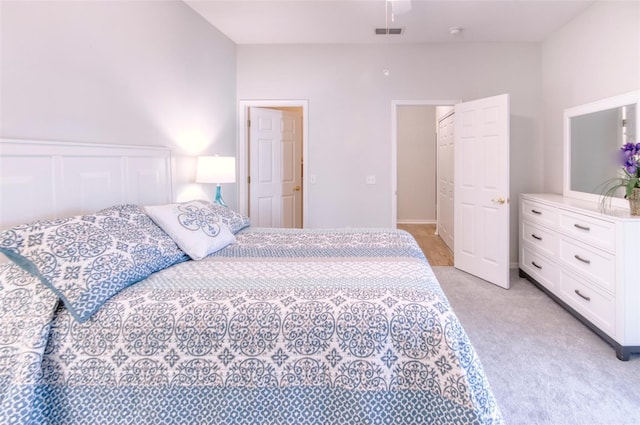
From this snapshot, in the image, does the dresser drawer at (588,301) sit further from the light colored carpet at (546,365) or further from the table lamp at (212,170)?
the table lamp at (212,170)

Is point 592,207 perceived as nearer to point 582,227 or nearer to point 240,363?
point 582,227

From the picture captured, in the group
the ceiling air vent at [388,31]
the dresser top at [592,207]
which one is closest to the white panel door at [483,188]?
the dresser top at [592,207]

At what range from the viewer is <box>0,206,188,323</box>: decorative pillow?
4.15 ft

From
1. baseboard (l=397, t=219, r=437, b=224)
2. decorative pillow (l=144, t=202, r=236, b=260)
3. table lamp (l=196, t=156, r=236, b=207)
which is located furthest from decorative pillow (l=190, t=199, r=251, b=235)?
baseboard (l=397, t=219, r=437, b=224)

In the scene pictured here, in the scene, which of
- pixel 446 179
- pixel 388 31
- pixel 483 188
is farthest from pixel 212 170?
pixel 446 179

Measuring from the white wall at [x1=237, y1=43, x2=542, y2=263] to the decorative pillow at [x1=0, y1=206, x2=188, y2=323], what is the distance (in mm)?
2874

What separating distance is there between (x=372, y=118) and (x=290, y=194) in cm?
151

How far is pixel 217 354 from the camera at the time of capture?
1.23 meters

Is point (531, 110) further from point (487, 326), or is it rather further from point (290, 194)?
point (290, 194)

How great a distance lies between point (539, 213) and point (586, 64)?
1.41 m

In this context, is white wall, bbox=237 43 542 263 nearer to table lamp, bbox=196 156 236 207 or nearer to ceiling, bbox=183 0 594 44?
ceiling, bbox=183 0 594 44

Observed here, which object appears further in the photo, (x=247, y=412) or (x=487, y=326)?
(x=487, y=326)

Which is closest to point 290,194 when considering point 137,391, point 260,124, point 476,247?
point 260,124

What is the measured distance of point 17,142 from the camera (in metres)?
1.62
